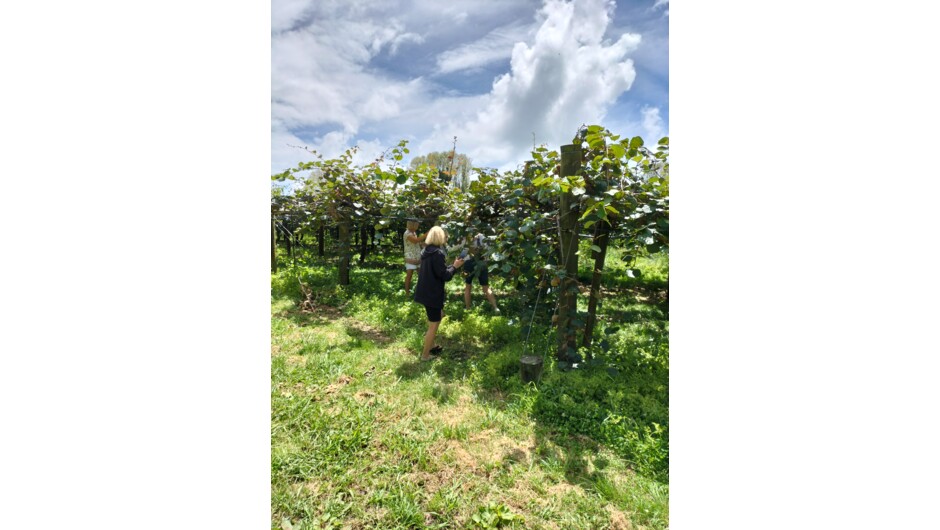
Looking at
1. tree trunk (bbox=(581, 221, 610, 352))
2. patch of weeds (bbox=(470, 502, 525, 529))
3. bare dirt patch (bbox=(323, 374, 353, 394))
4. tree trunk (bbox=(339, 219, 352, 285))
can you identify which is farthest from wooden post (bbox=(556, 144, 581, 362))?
tree trunk (bbox=(339, 219, 352, 285))

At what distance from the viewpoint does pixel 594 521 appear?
1771 millimetres

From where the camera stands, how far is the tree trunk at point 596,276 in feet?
10.7

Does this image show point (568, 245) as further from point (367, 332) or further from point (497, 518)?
point (367, 332)

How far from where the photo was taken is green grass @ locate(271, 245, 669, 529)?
1.86 meters

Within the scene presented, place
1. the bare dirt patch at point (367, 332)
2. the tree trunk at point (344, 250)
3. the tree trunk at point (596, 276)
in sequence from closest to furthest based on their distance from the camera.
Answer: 1. the tree trunk at point (596, 276)
2. the bare dirt patch at point (367, 332)
3. the tree trunk at point (344, 250)

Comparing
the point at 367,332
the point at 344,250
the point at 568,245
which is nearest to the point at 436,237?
the point at 568,245

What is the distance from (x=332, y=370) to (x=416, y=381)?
824mm

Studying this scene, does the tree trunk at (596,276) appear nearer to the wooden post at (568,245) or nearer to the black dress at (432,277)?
the wooden post at (568,245)

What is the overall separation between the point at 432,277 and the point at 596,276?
1637mm

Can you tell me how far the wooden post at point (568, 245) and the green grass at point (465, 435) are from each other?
0.27 m

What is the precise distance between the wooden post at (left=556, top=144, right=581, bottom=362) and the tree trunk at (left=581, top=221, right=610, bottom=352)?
9.5 inches

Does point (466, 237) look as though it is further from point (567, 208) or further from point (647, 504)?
point (647, 504)

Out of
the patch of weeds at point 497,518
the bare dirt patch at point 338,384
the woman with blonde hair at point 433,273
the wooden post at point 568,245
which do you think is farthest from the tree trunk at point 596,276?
the bare dirt patch at point 338,384

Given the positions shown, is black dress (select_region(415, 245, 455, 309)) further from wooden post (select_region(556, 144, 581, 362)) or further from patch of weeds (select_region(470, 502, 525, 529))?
patch of weeds (select_region(470, 502, 525, 529))
